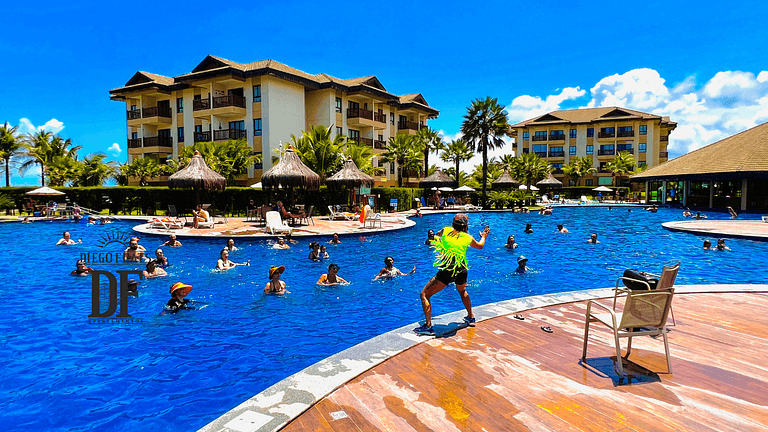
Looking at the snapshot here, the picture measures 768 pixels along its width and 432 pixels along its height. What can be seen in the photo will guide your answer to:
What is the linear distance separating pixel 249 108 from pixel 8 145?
2970cm

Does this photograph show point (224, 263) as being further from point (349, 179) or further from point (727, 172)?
point (727, 172)

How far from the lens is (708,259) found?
15.2m

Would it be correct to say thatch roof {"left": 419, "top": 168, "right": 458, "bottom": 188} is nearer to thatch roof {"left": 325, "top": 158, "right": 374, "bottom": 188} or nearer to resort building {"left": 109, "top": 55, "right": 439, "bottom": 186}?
resort building {"left": 109, "top": 55, "right": 439, "bottom": 186}

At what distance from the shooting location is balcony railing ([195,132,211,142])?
4044 centimetres

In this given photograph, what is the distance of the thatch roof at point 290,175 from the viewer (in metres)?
24.6

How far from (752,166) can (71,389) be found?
146 ft

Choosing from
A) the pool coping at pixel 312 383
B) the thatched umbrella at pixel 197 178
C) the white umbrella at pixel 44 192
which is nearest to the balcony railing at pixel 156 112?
the white umbrella at pixel 44 192

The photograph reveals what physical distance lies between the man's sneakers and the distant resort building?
39.6 meters

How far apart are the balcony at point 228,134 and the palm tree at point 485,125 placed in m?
24.3

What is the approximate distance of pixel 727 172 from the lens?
34.7m

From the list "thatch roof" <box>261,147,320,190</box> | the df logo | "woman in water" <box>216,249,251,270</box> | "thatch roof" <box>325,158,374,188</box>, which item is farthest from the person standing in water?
"thatch roof" <box>325,158,374,188</box>

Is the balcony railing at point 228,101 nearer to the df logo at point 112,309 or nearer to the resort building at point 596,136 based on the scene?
the df logo at point 112,309

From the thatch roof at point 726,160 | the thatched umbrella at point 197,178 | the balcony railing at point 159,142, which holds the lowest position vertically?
the thatched umbrella at point 197,178

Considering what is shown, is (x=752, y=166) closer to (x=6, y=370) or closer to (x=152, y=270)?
(x=152, y=270)
